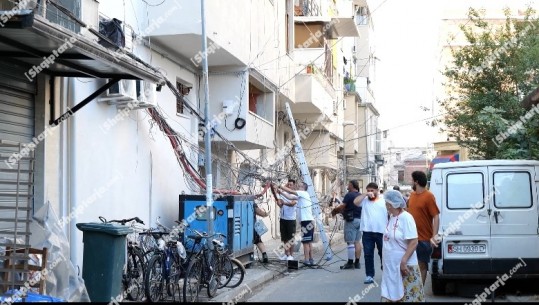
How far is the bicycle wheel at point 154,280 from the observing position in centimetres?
931

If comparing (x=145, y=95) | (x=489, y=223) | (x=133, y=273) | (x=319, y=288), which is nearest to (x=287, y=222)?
(x=319, y=288)

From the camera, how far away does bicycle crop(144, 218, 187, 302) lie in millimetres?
9438

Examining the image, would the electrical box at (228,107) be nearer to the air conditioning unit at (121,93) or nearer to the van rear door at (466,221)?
the air conditioning unit at (121,93)

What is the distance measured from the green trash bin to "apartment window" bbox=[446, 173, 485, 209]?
519 cm

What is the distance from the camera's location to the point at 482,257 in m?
10.5

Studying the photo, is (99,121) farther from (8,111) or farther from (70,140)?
(8,111)

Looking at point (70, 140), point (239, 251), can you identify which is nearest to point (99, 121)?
point (70, 140)

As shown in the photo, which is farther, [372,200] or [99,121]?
[372,200]

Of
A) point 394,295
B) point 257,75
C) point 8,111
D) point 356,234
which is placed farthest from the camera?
point 257,75

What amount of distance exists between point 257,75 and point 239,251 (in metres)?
6.00

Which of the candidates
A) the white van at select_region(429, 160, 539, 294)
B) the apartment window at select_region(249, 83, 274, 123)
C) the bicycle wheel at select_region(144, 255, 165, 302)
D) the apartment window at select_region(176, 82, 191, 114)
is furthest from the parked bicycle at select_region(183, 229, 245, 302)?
the apartment window at select_region(249, 83, 274, 123)

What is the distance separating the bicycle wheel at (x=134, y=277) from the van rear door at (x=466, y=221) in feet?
15.0

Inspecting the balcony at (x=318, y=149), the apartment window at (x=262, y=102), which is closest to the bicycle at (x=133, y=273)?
the apartment window at (x=262, y=102)

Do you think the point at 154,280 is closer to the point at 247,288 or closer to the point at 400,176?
the point at 247,288
